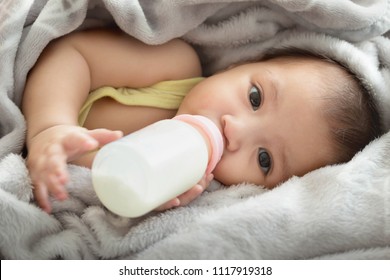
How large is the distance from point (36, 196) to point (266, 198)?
1.21 feet

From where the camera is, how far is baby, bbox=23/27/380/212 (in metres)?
0.98

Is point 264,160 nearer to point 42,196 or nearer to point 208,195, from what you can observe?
point 208,195

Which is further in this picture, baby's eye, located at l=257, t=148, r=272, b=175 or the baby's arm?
baby's eye, located at l=257, t=148, r=272, b=175

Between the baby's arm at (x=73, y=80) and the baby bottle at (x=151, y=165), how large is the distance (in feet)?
0.20

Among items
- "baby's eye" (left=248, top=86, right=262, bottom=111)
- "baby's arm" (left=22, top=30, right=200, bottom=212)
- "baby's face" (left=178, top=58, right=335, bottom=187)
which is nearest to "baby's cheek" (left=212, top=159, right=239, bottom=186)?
"baby's face" (left=178, top=58, right=335, bottom=187)

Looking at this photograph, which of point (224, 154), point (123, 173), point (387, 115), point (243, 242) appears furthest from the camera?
point (387, 115)

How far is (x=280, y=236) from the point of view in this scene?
2.79ft

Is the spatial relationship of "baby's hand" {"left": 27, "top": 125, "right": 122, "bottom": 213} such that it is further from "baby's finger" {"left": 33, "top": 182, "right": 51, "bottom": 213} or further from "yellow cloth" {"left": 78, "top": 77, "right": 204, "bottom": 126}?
"yellow cloth" {"left": 78, "top": 77, "right": 204, "bottom": 126}

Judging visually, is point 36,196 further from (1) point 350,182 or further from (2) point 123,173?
(1) point 350,182

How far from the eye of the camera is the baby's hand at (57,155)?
2.55ft

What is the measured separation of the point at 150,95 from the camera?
110cm

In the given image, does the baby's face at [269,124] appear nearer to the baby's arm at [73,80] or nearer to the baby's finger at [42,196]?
the baby's arm at [73,80]

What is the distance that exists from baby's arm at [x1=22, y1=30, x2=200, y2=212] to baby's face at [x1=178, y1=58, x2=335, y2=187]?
0.13 m

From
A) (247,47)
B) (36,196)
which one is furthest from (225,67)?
(36,196)
